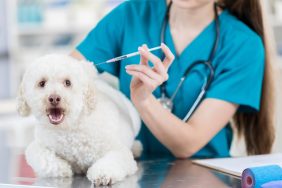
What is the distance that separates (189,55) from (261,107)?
0.94 ft

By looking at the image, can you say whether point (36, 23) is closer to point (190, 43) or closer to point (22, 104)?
point (190, 43)

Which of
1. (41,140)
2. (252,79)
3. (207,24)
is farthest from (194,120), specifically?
(41,140)

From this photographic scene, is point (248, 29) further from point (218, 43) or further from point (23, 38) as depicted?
point (23, 38)

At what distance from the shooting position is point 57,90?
1.12 meters

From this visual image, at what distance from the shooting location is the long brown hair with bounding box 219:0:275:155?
5.61ft

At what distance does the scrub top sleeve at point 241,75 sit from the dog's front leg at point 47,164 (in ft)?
1.72

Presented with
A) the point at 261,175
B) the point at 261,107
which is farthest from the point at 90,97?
the point at 261,107

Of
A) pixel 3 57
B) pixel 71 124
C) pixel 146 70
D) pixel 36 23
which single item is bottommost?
pixel 71 124

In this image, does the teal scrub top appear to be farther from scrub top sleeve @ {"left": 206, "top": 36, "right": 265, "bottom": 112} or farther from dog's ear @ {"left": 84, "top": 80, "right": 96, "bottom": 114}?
dog's ear @ {"left": 84, "top": 80, "right": 96, "bottom": 114}

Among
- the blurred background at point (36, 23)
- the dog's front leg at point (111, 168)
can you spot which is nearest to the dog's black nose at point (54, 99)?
the dog's front leg at point (111, 168)

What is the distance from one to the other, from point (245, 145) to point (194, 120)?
366 mm

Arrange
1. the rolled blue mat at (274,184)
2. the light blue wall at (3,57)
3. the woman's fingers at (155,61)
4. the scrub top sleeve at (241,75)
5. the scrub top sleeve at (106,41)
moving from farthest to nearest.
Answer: the light blue wall at (3,57) → the scrub top sleeve at (106,41) → the scrub top sleeve at (241,75) → the woman's fingers at (155,61) → the rolled blue mat at (274,184)

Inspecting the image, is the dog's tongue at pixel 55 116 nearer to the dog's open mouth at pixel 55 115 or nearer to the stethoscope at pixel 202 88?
the dog's open mouth at pixel 55 115

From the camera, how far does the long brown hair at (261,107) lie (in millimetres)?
1710
